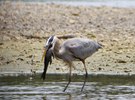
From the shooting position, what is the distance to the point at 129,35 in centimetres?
1430

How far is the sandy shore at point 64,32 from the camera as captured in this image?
1192cm

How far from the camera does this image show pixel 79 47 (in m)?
10.5

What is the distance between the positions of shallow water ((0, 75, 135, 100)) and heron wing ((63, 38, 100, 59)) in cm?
Result: 49

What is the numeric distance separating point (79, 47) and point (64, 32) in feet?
A: 13.4

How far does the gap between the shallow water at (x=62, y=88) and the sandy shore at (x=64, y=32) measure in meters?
0.72

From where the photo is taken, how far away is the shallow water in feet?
29.8

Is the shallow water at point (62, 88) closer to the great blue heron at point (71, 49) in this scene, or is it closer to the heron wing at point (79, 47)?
the great blue heron at point (71, 49)

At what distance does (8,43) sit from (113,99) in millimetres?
5188

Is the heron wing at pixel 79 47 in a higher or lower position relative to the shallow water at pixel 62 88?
higher

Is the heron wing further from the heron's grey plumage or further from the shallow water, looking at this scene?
the shallow water

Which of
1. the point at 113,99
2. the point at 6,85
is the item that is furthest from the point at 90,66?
the point at 113,99

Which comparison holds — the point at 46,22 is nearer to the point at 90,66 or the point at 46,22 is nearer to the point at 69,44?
the point at 90,66

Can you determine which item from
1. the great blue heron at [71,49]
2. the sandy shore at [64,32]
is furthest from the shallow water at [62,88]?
the sandy shore at [64,32]

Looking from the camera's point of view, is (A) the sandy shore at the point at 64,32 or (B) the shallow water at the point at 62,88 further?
(A) the sandy shore at the point at 64,32
